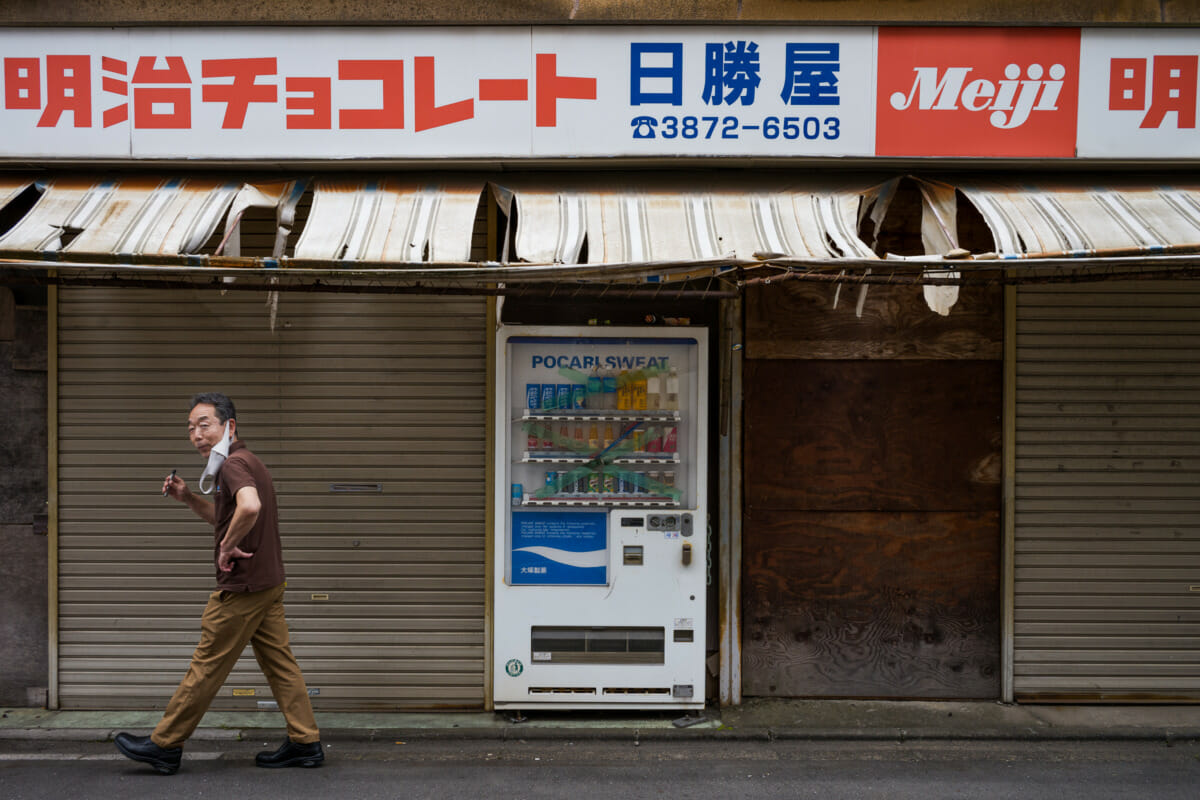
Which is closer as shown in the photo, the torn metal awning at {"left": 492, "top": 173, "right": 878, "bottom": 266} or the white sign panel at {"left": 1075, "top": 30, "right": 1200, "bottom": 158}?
the torn metal awning at {"left": 492, "top": 173, "right": 878, "bottom": 266}

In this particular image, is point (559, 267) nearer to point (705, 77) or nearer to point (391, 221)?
point (391, 221)

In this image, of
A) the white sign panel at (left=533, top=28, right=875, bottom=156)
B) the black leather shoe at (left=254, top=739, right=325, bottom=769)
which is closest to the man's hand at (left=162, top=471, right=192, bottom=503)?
the black leather shoe at (left=254, top=739, right=325, bottom=769)

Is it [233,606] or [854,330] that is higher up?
[854,330]

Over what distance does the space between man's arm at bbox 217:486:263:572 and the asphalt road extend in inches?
51.0

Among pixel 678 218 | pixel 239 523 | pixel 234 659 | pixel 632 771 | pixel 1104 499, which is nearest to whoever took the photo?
pixel 239 523

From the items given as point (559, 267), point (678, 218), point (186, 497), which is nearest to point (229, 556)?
point (186, 497)

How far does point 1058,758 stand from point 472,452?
4236 millimetres

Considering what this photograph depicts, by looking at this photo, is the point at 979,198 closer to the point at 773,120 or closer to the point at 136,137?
the point at 773,120

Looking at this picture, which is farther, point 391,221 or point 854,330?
point 854,330

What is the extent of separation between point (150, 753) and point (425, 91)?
14.4 ft

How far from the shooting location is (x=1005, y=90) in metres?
5.65

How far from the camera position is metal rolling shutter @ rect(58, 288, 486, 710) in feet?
19.2

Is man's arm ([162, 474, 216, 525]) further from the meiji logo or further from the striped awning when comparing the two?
the meiji logo

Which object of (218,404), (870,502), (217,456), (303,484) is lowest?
(870,502)
